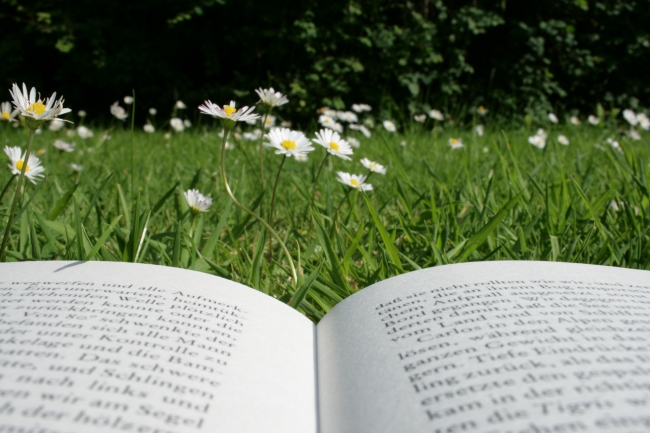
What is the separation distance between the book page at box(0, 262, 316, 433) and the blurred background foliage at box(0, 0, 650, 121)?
3117 millimetres

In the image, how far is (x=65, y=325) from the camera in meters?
0.52

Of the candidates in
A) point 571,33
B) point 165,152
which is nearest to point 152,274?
point 165,152

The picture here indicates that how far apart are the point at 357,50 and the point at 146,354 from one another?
11.8ft

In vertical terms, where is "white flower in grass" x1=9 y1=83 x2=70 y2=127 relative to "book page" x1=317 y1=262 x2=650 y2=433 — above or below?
above

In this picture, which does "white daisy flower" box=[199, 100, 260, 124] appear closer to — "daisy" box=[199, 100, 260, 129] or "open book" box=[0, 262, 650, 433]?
"daisy" box=[199, 100, 260, 129]

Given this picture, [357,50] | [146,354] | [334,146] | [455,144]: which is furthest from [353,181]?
[357,50]

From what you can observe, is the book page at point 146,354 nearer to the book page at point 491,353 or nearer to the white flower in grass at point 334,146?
the book page at point 491,353

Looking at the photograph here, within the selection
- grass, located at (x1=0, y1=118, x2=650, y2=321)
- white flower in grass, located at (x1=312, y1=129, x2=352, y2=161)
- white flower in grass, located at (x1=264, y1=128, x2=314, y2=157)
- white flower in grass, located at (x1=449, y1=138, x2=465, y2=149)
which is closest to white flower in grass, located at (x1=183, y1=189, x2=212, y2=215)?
grass, located at (x1=0, y1=118, x2=650, y2=321)

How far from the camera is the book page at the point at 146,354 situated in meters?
0.40

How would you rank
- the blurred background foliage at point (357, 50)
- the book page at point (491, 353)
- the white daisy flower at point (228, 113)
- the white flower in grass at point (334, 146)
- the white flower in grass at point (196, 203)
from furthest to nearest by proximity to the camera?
the blurred background foliage at point (357, 50), the white flower in grass at point (334, 146), the white flower in grass at point (196, 203), the white daisy flower at point (228, 113), the book page at point (491, 353)

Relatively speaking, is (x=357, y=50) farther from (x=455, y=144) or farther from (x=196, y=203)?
(x=196, y=203)

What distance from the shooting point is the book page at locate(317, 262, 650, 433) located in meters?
0.40

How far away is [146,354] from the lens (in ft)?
1.59

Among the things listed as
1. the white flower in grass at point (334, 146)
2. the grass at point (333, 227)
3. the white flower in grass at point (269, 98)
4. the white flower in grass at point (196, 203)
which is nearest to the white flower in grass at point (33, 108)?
the grass at point (333, 227)
